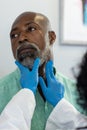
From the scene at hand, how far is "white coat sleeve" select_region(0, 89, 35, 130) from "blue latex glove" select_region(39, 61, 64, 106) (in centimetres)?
12

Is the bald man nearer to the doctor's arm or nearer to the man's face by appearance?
the man's face

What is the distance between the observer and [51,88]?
110cm

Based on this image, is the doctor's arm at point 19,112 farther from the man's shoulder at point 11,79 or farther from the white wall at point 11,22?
the white wall at point 11,22

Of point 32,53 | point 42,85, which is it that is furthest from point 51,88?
point 32,53

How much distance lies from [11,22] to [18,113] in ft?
Result: 1.84

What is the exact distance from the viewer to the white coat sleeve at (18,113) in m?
0.90

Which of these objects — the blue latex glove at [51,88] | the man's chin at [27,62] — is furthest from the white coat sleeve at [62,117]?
the man's chin at [27,62]

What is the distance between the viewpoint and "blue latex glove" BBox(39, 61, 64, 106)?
42.6 inches

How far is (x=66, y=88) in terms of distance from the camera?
47.9 inches

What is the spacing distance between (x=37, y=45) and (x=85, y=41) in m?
0.48

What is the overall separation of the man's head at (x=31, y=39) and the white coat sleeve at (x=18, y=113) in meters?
0.16

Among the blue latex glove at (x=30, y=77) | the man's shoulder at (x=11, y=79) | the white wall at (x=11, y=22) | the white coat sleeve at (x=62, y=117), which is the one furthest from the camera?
the white wall at (x=11, y=22)

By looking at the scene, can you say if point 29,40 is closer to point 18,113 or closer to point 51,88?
point 51,88

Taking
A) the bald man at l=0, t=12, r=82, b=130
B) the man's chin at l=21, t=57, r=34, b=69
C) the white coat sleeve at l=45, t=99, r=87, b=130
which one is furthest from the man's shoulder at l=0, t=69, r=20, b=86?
the white coat sleeve at l=45, t=99, r=87, b=130
